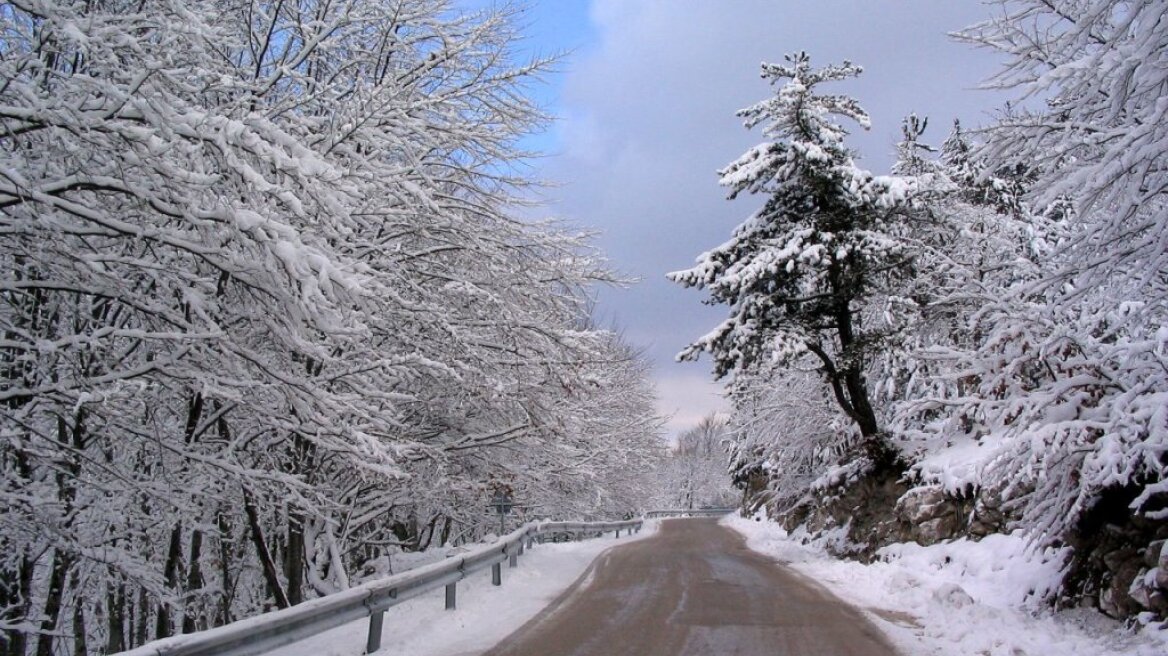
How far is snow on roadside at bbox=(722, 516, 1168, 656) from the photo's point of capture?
23.7ft

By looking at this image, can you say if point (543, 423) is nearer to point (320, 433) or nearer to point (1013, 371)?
point (320, 433)

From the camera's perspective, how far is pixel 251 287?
5109mm

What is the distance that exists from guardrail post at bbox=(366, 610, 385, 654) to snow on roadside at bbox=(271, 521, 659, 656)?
10 cm

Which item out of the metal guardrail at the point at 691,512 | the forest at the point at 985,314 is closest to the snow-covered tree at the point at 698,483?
the metal guardrail at the point at 691,512

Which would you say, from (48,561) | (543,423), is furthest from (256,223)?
(48,561)

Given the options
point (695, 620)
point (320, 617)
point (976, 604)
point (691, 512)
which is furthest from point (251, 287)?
point (691, 512)

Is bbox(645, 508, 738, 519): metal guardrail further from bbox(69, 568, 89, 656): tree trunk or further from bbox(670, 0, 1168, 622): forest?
bbox(69, 568, 89, 656): tree trunk

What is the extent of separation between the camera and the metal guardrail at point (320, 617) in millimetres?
4664

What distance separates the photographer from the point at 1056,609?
27.3ft

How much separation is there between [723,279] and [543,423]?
7.33 m

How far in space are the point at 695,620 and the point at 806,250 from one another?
9.08m

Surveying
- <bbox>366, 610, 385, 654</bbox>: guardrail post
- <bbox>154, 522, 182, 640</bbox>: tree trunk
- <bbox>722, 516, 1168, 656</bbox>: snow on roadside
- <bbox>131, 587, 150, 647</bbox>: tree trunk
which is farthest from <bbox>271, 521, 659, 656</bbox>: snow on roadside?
<bbox>131, 587, 150, 647</bbox>: tree trunk

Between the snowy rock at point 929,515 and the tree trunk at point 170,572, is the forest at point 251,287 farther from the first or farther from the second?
the snowy rock at point 929,515

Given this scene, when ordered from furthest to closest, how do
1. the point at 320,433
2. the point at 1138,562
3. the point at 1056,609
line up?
the point at 1056,609 → the point at 1138,562 → the point at 320,433
